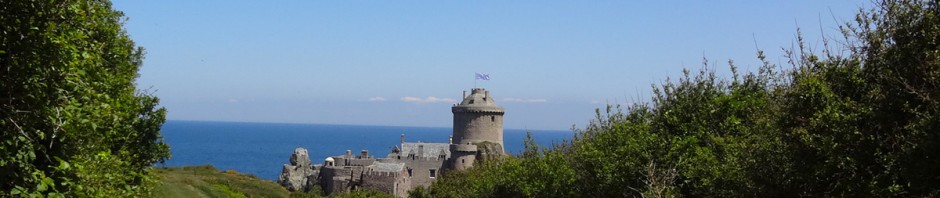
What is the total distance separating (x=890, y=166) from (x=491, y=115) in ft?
335

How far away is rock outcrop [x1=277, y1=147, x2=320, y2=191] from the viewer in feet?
357

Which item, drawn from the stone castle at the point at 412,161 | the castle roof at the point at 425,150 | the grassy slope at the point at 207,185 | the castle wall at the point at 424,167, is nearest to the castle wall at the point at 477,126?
the stone castle at the point at 412,161

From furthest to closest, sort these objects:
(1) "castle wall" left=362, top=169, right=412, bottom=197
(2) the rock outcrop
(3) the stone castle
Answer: (2) the rock outcrop
(3) the stone castle
(1) "castle wall" left=362, top=169, right=412, bottom=197

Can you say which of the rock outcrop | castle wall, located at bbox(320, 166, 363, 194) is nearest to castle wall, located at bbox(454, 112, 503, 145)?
castle wall, located at bbox(320, 166, 363, 194)

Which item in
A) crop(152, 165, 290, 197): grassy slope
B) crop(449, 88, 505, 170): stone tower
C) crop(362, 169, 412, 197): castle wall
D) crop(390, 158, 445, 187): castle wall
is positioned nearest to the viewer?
crop(152, 165, 290, 197): grassy slope

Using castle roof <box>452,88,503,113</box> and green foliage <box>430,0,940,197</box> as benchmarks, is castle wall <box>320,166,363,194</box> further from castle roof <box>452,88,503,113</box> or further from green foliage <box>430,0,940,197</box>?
green foliage <box>430,0,940,197</box>

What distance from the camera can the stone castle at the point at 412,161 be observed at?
102750 millimetres

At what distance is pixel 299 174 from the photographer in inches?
4434

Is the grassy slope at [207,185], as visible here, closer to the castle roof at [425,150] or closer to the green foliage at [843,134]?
the castle roof at [425,150]

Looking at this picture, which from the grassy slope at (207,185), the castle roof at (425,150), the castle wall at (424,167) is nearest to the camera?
the grassy slope at (207,185)

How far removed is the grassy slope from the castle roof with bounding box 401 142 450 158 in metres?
24.4

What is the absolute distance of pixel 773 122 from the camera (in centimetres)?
2280

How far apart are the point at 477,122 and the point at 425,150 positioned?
28.5 ft

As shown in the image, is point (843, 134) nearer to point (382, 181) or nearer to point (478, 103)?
point (382, 181)
